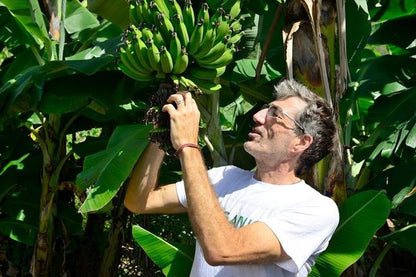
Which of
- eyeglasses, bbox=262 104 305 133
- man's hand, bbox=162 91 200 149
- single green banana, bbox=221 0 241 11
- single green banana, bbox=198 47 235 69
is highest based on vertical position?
single green banana, bbox=221 0 241 11

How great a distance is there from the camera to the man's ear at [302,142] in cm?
182

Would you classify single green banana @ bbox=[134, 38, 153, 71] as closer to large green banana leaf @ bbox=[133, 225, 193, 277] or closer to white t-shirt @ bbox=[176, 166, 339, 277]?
white t-shirt @ bbox=[176, 166, 339, 277]

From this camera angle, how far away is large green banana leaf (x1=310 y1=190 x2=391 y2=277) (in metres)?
2.26

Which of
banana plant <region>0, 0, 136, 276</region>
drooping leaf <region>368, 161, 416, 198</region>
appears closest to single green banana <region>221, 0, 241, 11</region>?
banana plant <region>0, 0, 136, 276</region>

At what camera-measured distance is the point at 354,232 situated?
2277mm

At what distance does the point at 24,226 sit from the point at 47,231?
0.31m

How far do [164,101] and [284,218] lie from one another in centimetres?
39

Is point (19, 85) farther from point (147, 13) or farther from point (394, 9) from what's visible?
point (394, 9)

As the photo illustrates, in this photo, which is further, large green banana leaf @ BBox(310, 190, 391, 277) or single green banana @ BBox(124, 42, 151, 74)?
large green banana leaf @ BBox(310, 190, 391, 277)

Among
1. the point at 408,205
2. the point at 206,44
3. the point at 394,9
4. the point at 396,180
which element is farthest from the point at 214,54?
the point at 394,9

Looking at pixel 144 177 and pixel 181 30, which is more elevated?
pixel 181 30

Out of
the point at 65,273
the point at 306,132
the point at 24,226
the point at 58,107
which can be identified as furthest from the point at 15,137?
the point at 306,132

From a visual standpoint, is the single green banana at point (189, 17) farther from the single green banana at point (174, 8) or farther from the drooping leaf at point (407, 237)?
the drooping leaf at point (407, 237)

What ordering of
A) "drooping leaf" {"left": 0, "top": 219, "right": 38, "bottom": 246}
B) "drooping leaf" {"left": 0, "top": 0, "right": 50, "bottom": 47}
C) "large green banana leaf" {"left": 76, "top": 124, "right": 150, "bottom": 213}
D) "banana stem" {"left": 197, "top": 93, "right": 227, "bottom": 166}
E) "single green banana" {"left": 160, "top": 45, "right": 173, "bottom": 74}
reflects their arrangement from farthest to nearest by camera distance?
"drooping leaf" {"left": 0, "top": 219, "right": 38, "bottom": 246} < "drooping leaf" {"left": 0, "top": 0, "right": 50, "bottom": 47} < "banana stem" {"left": 197, "top": 93, "right": 227, "bottom": 166} < "large green banana leaf" {"left": 76, "top": 124, "right": 150, "bottom": 213} < "single green banana" {"left": 160, "top": 45, "right": 173, "bottom": 74}
